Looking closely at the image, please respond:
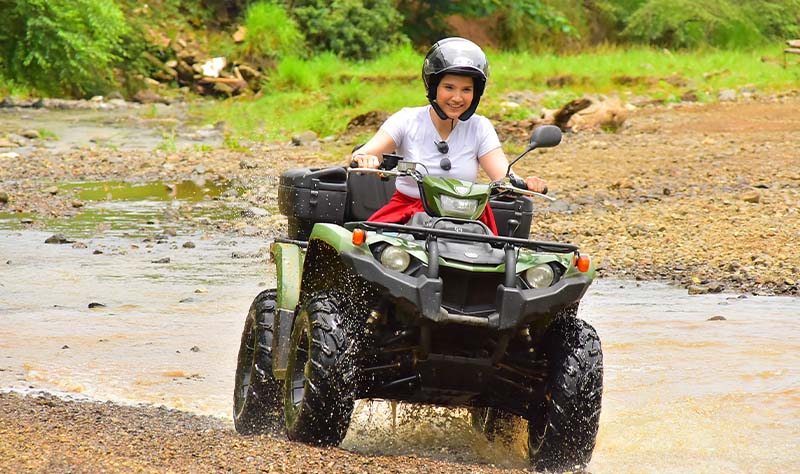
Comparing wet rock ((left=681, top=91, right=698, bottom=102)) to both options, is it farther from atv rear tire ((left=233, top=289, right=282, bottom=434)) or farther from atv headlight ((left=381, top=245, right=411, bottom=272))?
atv headlight ((left=381, top=245, right=411, bottom=272))

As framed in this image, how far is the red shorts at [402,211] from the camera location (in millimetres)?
5363

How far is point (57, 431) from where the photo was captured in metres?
4.96

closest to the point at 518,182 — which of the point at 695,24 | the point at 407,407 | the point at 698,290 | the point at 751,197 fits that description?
the point at 407,407

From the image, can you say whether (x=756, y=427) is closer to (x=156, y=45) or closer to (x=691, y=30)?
(x=156, y=45)

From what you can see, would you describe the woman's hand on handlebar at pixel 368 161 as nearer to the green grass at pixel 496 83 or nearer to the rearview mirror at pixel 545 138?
the rearview mirror at pixel 545 138

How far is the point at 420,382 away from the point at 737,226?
8221 millimetres

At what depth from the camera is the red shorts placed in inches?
211

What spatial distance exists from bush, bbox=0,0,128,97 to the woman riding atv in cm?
2341

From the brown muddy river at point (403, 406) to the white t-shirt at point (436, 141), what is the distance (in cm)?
124

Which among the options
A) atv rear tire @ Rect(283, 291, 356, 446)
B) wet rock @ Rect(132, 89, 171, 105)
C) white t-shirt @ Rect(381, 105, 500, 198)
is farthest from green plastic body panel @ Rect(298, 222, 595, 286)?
wet rock @ Rect(132, 89, 171, 105)

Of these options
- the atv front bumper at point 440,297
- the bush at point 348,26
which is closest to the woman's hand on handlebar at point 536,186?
the atv front bumper at point 440,297

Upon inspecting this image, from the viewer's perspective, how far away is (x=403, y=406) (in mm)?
6309

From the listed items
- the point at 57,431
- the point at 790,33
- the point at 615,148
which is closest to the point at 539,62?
the point at 790,33

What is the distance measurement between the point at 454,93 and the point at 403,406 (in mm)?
1636
